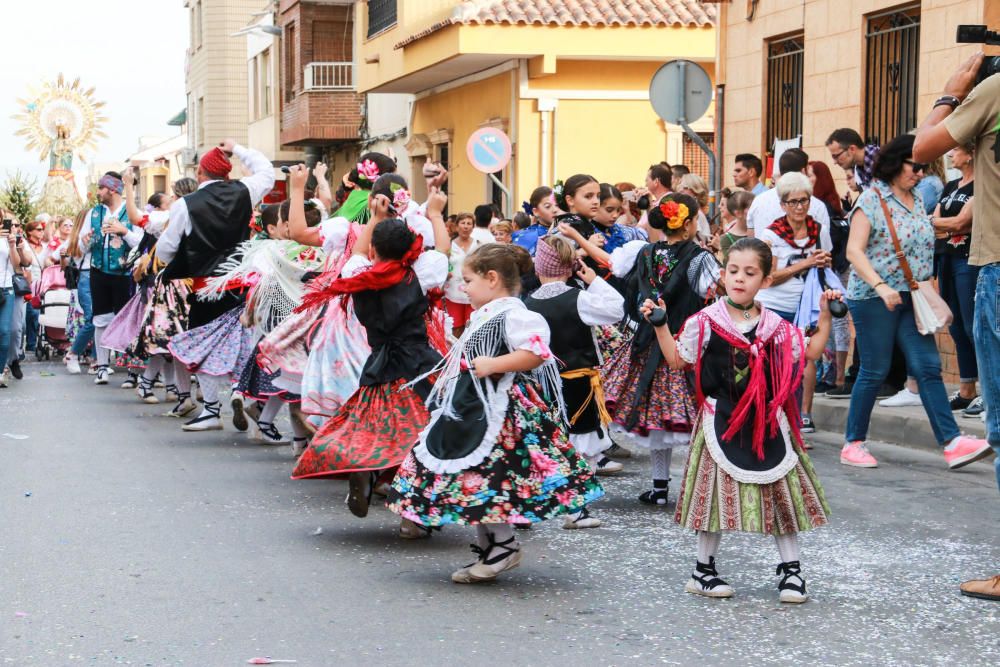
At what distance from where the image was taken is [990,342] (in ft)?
19.6

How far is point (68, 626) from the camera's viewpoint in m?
5.47

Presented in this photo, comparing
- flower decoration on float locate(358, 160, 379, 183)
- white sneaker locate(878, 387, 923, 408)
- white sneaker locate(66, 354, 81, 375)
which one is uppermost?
flower decoration on float locate(358, 160, 379, 183)

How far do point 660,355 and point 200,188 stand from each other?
481 centimetres

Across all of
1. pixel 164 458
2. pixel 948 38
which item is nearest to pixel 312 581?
pixel 164 458

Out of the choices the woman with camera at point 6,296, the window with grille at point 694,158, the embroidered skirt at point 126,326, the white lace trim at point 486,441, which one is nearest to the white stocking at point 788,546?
the white lace trim at point 486,441

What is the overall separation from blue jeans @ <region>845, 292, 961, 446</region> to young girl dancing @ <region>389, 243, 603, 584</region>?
3.56 m

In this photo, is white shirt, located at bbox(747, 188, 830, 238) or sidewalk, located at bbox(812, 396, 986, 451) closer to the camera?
sidewalk, located at bbox(812, 396, 986, 451)

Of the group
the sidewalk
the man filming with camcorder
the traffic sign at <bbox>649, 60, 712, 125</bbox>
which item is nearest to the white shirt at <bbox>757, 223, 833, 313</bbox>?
the sidewalk

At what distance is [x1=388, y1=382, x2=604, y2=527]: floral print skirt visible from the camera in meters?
5.96

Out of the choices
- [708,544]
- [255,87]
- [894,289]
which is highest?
[255,87]

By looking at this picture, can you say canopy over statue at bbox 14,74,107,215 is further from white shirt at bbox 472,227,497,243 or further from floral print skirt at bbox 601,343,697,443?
floral print skirt at bbox 601,343,697,443

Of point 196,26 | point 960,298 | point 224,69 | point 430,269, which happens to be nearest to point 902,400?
point 960,298

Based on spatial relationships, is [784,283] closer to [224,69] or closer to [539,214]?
[539,214]

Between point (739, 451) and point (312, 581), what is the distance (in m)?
1.84
